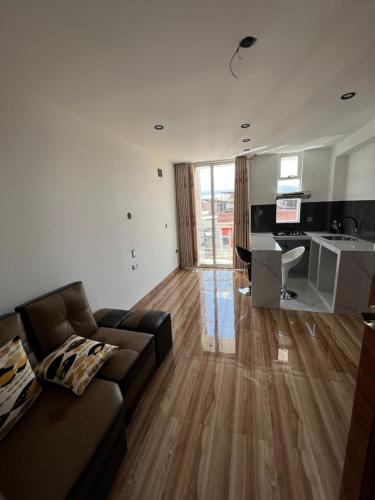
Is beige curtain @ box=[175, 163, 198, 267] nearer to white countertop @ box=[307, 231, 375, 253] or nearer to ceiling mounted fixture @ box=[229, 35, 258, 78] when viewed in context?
white countertop @ box=[307, 231, 375, 253]

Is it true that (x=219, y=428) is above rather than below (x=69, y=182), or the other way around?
below

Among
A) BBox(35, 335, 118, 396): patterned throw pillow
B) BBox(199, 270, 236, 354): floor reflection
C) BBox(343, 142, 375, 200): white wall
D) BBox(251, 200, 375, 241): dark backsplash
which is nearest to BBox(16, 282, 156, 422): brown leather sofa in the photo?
BBox(35, 335, 118, 396): patterned throw pillow

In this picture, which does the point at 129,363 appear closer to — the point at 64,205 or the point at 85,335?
the point at 85,335

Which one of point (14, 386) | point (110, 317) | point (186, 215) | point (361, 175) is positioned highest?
point (361, 175)

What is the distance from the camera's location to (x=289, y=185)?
4539 mm

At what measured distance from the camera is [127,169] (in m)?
3.15

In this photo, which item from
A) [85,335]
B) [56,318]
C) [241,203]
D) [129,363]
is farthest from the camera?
[241,203]

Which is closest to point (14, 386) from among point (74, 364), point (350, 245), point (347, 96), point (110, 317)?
point (74, 364)

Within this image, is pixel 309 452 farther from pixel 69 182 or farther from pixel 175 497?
pixel 69 182

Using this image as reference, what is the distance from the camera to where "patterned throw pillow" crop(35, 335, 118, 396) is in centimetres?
137

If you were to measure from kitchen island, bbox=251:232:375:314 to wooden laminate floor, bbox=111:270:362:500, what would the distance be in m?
0.32

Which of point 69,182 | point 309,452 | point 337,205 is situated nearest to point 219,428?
point 309,452

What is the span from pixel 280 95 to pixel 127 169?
2.20 m

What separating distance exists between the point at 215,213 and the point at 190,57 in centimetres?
379
